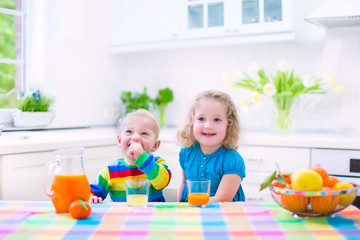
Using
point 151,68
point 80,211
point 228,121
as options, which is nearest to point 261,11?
point 151,68

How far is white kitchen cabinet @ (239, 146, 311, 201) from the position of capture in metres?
2.46

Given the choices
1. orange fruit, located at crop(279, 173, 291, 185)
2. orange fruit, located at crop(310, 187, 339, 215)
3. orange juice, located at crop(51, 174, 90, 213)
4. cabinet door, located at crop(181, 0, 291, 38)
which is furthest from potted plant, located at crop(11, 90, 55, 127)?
orange fruit, located at crop(310, 187, 339, 215)

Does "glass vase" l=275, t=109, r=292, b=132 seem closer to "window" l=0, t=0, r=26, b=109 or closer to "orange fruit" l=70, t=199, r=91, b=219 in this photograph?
"window" l=0, t=0, r=26, b=109

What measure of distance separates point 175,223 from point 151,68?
263 cm

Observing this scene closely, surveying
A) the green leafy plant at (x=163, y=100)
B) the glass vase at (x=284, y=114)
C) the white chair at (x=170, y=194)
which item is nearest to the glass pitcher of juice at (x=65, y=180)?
the white chair at (x=170, y=194)

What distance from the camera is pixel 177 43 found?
310 centimetres

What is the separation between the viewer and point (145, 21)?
321 cm

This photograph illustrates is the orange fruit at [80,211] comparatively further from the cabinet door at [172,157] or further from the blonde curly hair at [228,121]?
the cabinet door at [172,157]

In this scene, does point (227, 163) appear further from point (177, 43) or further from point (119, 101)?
point (119, 101)

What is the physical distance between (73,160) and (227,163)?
671 mm

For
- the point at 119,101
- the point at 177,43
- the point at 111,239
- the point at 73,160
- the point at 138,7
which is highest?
the point at 138,7

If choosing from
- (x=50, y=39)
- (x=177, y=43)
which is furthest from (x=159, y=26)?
(x=50, y=39)

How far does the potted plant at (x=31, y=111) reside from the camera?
268cm

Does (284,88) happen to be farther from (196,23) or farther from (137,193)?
(137,193)
